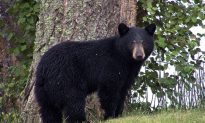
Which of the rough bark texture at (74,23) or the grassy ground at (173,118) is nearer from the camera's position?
the grassy ground at (173,118)

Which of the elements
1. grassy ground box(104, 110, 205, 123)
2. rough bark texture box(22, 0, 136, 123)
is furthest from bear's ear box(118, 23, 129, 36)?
grassy ground box(104, 110, 205, 123)

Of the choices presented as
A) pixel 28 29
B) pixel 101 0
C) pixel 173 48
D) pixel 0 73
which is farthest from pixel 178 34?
pixel 0 73

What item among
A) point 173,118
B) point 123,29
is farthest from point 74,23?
point 173,118

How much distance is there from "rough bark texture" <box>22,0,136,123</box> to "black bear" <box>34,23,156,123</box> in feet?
2.35

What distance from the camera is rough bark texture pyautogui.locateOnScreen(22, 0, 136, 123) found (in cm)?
1003

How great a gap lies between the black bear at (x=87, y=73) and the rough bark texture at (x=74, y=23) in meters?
0.72

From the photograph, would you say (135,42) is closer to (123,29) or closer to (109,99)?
(123,29)

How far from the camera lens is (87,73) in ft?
29.9

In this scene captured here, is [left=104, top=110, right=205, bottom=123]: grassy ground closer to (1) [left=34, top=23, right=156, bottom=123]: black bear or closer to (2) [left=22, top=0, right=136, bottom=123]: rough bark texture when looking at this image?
(1) [left=34, top=23, right=156, bottom=123]: black bear

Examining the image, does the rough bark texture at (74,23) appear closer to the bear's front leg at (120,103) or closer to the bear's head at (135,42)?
the bear's front leg at (120,103)

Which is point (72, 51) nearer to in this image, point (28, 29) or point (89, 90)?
point (89, 90)

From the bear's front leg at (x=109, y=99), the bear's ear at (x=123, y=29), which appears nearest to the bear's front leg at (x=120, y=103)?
the bear's front leg at (x=109, y=99)

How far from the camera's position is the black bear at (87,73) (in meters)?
8.90

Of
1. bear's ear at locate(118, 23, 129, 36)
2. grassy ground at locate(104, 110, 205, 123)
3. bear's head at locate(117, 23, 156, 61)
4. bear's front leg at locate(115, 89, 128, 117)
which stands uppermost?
bear's ear at locate(118, 23, 129, 36)
